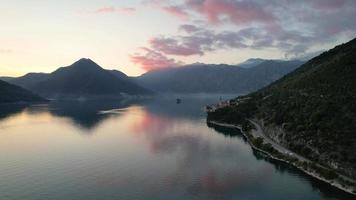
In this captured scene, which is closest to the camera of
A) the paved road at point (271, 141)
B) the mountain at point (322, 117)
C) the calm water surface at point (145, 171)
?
the calm water surface at point (145, 171)

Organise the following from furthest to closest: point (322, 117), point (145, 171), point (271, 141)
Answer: point (271, 141), point (322, 117), point (145, 171)

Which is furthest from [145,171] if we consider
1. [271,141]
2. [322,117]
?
[322,117]

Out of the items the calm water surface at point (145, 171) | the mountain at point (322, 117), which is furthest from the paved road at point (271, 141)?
the calm water surface at point (145, 171)

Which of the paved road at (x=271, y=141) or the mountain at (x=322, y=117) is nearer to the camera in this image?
the mountain at (x=322, y=117)

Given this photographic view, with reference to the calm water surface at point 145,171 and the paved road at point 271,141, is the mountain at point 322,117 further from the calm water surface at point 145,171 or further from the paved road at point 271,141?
the calm water surface at point 145,171

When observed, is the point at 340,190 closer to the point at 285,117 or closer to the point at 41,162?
the point at 285,117

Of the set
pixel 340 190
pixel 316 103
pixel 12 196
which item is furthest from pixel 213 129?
pixel 12 196

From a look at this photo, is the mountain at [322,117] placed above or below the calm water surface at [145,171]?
above

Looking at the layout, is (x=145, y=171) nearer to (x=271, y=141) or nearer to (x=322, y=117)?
(x=271, y=141)
